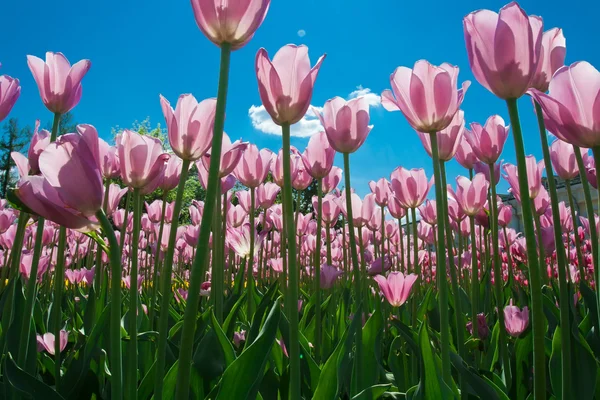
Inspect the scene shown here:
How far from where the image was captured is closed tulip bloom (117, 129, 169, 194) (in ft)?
3.89

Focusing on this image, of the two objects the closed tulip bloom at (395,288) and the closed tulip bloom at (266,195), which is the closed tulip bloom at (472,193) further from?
the closed tulip bloom at (266,195)

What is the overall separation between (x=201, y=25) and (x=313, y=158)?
0.85 metres

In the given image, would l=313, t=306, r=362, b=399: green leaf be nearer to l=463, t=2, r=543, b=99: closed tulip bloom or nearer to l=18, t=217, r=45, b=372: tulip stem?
l=463, t=2, r=543, b=99: closed tulip bloom

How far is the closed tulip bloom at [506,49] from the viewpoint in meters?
0.87

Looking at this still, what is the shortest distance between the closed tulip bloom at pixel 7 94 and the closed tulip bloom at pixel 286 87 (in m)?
0.89

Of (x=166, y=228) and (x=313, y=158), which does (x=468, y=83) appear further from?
(x=166, y=228)

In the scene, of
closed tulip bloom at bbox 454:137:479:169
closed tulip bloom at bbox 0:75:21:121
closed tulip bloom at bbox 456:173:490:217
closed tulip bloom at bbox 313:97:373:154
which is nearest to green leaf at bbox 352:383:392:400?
closed tulip bloom at bbox 313:97:373:154

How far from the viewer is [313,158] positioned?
Result: 1647 millimetres

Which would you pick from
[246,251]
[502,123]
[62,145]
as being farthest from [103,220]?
[246,251]

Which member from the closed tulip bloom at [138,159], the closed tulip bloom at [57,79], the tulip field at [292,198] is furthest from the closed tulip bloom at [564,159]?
the closed tulip bloom at [57,79]

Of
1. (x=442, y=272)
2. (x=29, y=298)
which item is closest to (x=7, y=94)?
(x=29, y=298)

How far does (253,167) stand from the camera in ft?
6.18

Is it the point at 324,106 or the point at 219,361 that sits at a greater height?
the point at 324,106

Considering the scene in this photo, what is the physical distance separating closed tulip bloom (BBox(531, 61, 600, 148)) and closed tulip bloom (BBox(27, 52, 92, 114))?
4.33 ft
